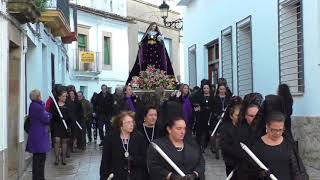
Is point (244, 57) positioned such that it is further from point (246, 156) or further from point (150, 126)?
point (246, 156)

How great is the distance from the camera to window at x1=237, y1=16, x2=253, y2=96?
55.3 ft

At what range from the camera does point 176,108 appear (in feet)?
21.7

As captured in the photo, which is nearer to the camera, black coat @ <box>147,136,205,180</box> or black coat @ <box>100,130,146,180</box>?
black coat @ <box>147,136,205,180</box>

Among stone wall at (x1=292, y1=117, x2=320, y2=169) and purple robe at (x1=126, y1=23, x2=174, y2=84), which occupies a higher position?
purple robe at (x1=126, y1=23, x2=174, y2=84)

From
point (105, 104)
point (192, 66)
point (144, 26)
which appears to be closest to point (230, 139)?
point (105, 104)

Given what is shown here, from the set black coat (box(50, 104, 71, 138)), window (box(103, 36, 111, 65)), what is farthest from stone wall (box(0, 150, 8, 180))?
window (box(103, 36, 111, 65))

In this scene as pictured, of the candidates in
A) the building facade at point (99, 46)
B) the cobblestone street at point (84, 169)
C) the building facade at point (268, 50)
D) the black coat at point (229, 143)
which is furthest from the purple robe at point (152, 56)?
the building facade at point (99, 46)

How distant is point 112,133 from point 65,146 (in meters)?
7.26

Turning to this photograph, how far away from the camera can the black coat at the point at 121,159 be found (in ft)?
22.8

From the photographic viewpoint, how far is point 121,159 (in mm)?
6949

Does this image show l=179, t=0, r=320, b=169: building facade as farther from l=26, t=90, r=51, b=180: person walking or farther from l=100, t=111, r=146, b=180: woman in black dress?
l=100, t=111, r=146, b=180: woman in black dress

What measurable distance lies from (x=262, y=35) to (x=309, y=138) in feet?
12.1

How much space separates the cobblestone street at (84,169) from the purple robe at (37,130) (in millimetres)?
1307

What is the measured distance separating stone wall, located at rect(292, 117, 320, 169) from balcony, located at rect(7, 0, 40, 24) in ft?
18.0
